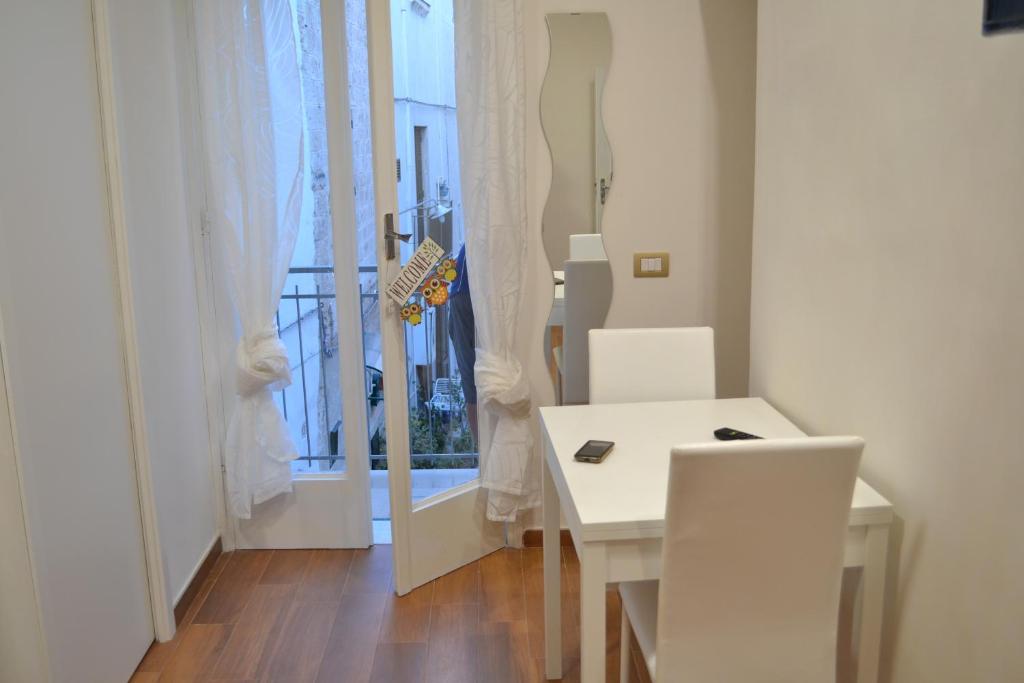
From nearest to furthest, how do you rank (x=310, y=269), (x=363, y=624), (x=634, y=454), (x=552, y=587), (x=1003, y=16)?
(x=1003, y=16)
(x=634, y=454)
(x=552, y=587)
(x=363, y=624)
(x=310, y=269)

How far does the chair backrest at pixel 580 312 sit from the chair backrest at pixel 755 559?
1.51 metres

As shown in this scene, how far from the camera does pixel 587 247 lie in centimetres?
306

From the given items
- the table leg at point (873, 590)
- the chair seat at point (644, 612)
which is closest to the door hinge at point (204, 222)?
the chair seat at point (644, 612)

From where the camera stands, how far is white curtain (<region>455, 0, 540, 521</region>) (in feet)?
9.30

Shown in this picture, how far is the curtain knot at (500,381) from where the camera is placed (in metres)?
3.01

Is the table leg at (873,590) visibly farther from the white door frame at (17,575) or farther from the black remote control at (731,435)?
the white door frame at (17,575)

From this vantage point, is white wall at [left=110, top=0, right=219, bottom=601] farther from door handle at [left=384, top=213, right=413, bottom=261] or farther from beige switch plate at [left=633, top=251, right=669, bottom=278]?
beige switch plate at [left=633, top=251, right=669, bottom=278]

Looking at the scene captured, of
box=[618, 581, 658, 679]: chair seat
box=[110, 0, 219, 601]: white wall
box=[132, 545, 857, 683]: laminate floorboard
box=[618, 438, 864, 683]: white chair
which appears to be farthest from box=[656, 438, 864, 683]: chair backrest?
box=[110, 0, 219, 601]: white wall

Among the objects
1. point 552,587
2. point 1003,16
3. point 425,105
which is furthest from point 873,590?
point 425,105

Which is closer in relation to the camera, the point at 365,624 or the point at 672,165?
the point at 365,624

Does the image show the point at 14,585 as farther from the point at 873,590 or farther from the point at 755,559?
the point at 873,590

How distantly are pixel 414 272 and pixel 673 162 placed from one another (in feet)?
3.33

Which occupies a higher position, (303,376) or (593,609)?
(303,376)

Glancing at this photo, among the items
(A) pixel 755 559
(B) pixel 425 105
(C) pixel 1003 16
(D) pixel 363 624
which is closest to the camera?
(C) pixel 1003 16
